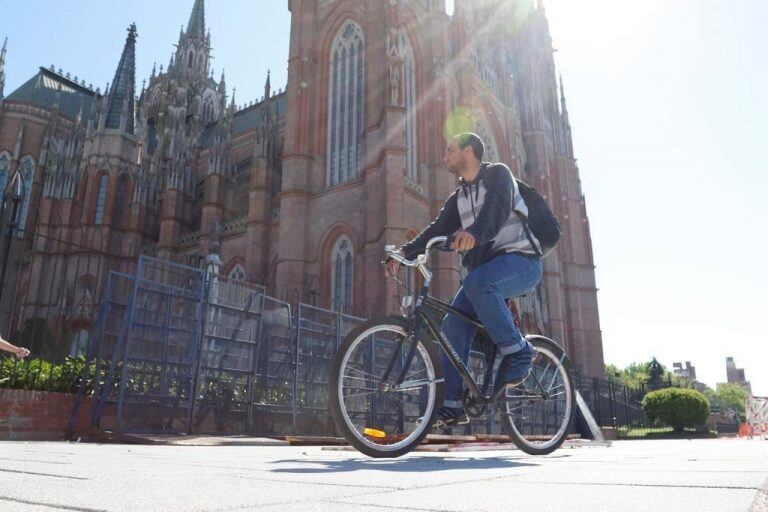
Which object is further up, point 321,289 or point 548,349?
point 321,289

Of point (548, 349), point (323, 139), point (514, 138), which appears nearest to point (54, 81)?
point (323, 139)

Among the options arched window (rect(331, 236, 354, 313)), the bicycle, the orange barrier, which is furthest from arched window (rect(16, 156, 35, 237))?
the bicycle

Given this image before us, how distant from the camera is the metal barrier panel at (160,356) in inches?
294

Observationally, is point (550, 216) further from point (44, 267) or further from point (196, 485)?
point (44, 267)

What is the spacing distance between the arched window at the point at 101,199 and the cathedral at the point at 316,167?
0.09 metres

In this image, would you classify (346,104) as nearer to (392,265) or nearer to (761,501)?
(392,265)

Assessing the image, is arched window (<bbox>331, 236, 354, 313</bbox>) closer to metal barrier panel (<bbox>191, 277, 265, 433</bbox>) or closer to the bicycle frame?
metal barrier panel (<bbox>191, 277, 265, 433</bbox>)

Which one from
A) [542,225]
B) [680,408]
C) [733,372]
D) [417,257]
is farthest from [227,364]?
[733,372]

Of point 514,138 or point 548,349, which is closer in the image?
point 548,349

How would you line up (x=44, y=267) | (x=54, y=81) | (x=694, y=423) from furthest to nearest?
(x=54, y=81)
(x=44, y=267)
(x=694, y=423)

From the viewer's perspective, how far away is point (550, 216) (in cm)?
341

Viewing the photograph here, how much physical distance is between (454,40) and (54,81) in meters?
31.7

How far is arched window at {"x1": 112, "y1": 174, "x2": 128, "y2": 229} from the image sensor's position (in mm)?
30766

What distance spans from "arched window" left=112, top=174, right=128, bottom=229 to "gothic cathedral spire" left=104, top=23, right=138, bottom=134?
3095 mm
